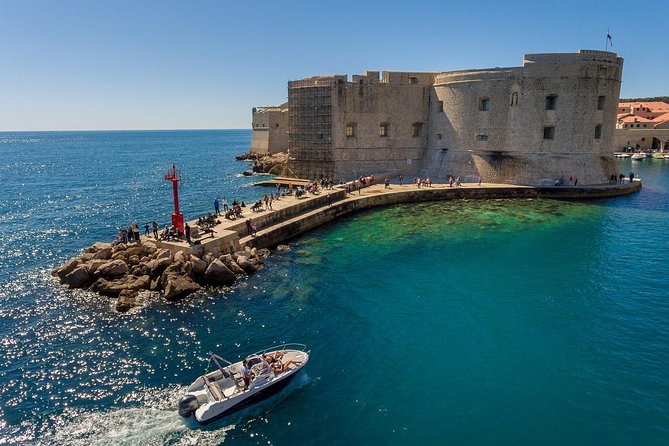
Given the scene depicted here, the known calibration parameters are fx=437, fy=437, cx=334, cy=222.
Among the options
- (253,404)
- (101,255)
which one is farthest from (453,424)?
(101,255)

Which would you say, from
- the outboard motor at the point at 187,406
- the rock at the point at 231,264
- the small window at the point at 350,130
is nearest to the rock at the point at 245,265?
the rock at the point at 231,264

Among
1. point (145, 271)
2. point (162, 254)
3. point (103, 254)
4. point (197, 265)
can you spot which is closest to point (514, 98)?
point (197, 265)

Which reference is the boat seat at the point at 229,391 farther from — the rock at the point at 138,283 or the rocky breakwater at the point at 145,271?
the rock at the point at 138,283

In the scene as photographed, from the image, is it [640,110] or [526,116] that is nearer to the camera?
[526,116]

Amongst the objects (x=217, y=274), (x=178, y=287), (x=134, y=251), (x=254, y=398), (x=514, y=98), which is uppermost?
(x=514, y=98)

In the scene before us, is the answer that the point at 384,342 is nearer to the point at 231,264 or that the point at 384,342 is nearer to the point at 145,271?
the point at 231,264

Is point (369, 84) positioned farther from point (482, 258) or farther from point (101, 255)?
point (101, 255)

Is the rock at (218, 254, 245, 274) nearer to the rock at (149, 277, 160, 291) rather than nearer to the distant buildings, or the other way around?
the rock at (149, 277, 160, 291)

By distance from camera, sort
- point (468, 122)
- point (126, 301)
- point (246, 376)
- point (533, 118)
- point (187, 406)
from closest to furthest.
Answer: point (187, 406) < point (246, 376) < point (126, 301) < point (533, 118) < point (468, 122)
